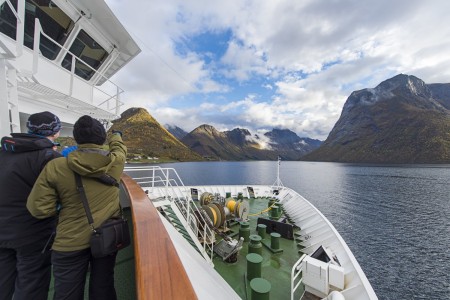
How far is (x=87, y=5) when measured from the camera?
21.3 feet

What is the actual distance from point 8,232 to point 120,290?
67.0 inches

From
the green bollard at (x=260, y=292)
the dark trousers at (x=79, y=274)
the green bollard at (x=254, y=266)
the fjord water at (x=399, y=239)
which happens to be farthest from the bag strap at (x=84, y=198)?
the fjord water at (x=399, y=239)

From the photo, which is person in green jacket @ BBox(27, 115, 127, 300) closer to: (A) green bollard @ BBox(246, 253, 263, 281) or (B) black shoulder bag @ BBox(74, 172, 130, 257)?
(B) black shoulder bag @ BBox(74, 172, 130, 257)

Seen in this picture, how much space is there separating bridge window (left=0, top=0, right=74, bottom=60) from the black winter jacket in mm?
5058

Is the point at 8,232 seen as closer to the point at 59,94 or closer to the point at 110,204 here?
the point at 110,204

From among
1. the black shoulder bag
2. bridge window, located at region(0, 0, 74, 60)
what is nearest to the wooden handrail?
the black shoulder bag

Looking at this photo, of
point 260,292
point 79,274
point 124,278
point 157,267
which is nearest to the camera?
point 157,267

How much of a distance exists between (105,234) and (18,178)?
1054 millimetres

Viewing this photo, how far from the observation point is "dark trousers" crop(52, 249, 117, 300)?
197 cm

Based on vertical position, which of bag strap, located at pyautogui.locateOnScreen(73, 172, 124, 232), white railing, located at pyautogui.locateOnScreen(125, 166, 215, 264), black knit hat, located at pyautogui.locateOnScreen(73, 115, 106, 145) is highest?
black knit hat, located at pyautogui.locateOnScreen(73, 115, 106, 145)

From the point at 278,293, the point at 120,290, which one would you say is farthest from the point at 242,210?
the point at 120,290

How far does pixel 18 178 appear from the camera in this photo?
2.10 m

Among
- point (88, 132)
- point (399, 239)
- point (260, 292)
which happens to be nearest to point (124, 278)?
point (88, 132)

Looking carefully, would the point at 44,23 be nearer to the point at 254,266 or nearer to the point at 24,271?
the point at 24,271
